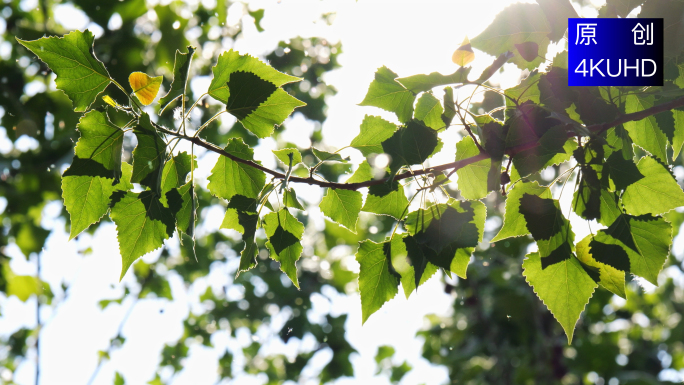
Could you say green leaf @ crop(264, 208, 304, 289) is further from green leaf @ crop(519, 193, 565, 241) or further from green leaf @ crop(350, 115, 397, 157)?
green leaf @ crop(519, 193, 565, 241)

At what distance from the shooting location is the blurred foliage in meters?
2.74

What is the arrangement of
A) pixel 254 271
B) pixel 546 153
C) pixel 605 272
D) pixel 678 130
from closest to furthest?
pixel 546 153 < pixel 605 272 < pixel 678 130 < pixel 254 271

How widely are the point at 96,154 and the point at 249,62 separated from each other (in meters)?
0.32

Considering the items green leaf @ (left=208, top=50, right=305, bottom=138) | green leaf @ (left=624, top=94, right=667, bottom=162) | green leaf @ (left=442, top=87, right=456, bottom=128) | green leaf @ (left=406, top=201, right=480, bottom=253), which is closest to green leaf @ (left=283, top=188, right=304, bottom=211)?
green leaf @ (left=208, top=50, right=305, bottom=138)

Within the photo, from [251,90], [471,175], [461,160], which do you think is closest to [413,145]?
[461,160]

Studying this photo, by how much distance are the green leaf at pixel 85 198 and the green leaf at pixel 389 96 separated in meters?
0.53

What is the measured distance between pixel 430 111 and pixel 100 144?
2.04 ft

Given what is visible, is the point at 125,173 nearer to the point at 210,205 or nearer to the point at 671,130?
the point at 671,130

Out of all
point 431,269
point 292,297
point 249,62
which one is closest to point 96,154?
point 249,62

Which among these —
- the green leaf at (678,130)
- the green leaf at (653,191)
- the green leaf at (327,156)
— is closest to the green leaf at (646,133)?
the green leaf at (678,130)

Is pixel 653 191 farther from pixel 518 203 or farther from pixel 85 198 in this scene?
pixel 85 198

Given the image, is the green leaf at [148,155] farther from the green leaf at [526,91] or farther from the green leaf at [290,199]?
the green leaf at [526,91]

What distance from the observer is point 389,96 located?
0.90m

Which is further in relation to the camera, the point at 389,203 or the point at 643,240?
the point at 389,203
